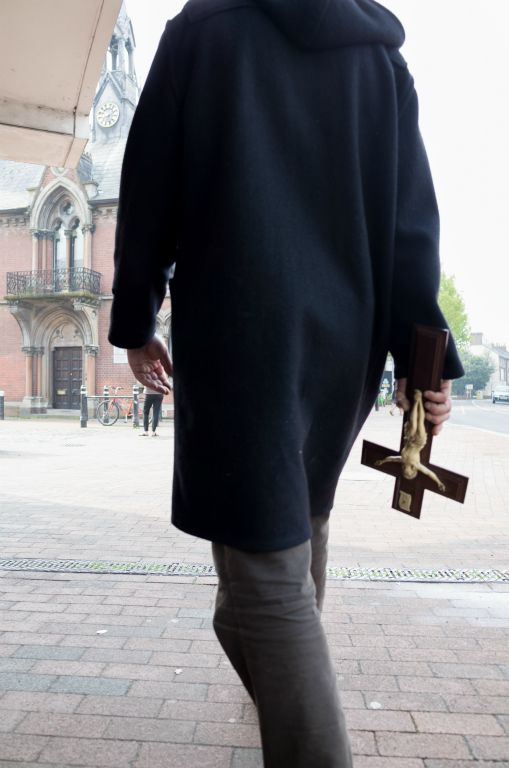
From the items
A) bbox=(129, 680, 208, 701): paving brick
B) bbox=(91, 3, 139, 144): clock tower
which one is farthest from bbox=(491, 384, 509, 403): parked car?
bbox=(129, 680, 208, 701): paving brick

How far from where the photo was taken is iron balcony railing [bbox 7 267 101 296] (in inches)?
1108

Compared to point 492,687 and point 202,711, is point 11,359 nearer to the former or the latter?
point 202,711

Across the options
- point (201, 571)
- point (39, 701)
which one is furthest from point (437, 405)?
point (201, 571)

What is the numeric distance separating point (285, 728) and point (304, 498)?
45 cm

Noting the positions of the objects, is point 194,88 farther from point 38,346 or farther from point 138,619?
point 38,346

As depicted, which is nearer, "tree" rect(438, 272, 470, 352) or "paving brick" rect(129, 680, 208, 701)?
"paving brick" rect(129, 680, 208, 701)

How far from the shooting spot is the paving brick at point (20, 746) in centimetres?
184

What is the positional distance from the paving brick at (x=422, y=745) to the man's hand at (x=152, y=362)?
4.21 feet

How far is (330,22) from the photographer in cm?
141

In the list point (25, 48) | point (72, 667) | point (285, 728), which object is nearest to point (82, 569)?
point (72, 667)

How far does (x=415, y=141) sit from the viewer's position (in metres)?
1.65

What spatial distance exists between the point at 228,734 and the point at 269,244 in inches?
59.9

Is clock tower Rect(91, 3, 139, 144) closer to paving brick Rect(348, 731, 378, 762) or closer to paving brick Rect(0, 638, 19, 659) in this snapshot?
paving brick Rect(0, 638, 19, 659)

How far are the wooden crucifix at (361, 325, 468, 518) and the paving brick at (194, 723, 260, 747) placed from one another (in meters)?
0.88
